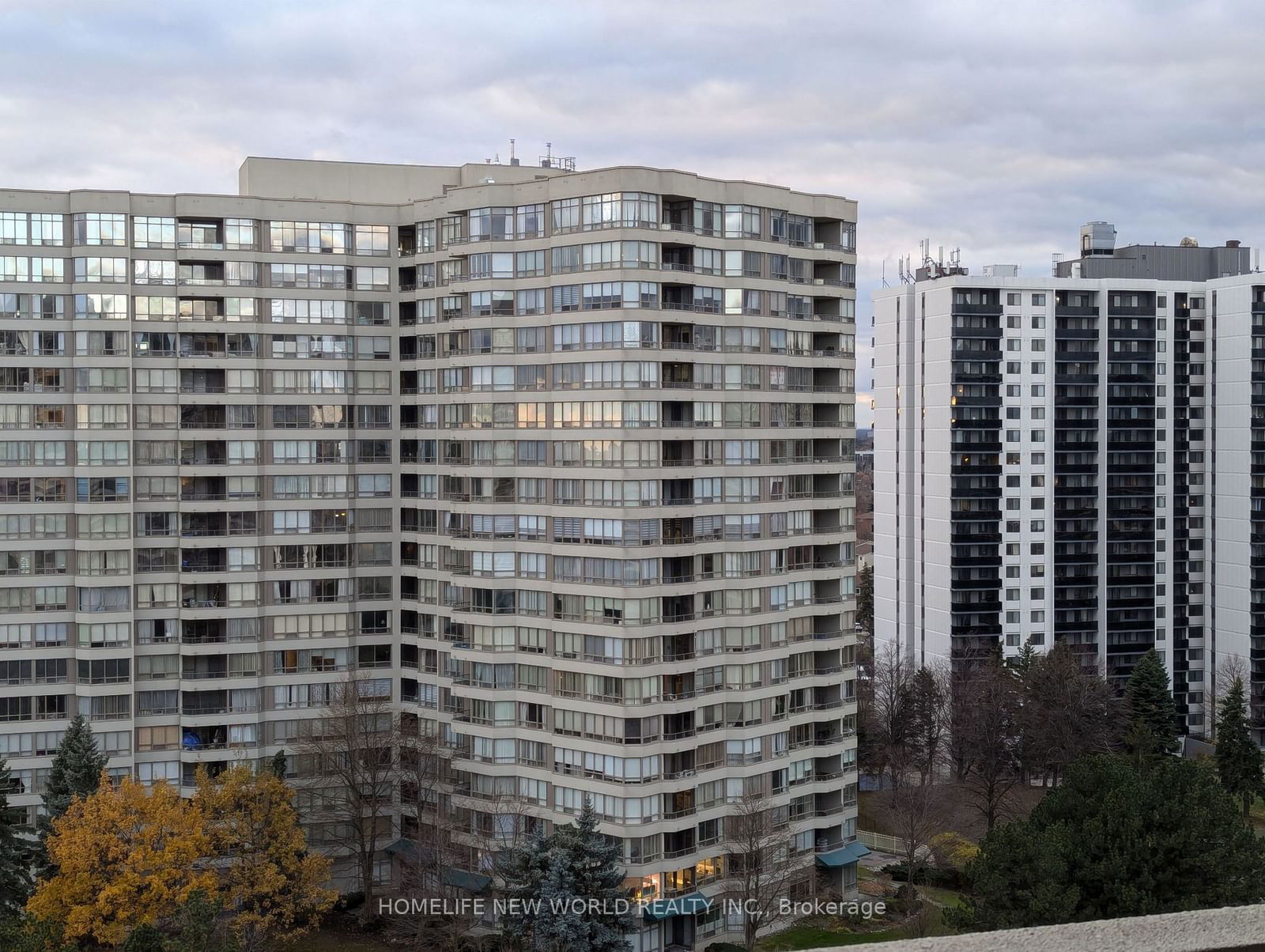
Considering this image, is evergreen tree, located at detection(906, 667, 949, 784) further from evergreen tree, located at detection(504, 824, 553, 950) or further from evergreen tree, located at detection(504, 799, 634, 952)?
evergreen tree, located at detection(504, 824, 553, 950)

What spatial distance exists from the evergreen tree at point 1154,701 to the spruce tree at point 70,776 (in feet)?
268

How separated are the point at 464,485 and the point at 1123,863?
4283 centimetres

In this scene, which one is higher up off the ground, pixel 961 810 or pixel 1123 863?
pixel 1123 863

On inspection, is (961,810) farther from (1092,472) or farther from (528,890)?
(528,890)

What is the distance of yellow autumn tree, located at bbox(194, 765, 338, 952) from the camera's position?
61.8 meters

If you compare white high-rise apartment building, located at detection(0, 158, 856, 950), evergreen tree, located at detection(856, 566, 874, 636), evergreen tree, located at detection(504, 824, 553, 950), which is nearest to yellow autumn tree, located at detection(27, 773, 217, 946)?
white high-rise apartment building, located at detection(0, 158, 856, 950)

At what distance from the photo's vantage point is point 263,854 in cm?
6269

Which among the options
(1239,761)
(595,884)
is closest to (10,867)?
(595,884)

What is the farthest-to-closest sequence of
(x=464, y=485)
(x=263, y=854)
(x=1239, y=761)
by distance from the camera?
(x=1239, y=761) → (x=464, y=485) → (x=263, y=854)

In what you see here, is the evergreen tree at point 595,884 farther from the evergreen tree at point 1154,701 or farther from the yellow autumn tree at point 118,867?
the evergreen tree at point 1154,701

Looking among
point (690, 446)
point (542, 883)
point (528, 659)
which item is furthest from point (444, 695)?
point (690, 446)

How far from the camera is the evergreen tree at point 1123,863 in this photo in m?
47.9

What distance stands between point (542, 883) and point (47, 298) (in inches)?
1972

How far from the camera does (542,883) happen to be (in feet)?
188
